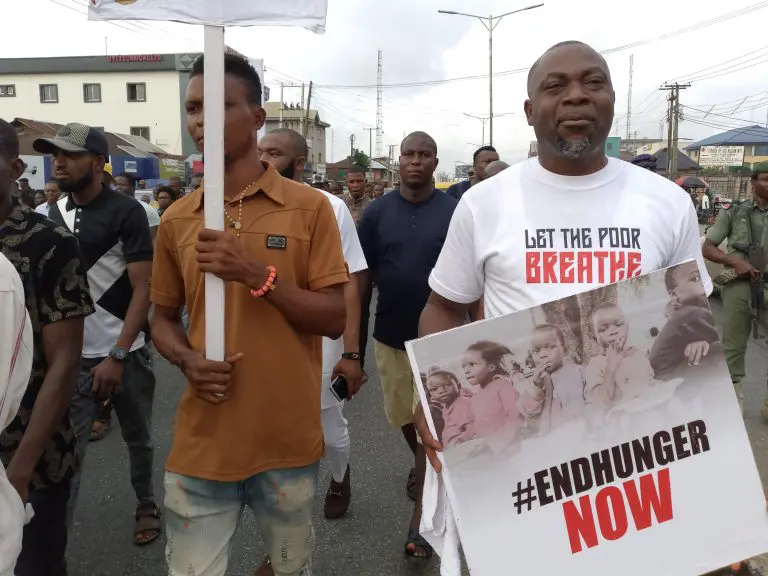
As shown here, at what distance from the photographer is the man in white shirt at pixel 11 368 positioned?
129 cm

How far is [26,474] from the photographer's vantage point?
180 cm

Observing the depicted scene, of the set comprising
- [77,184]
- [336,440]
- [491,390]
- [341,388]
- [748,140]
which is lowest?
[336,440]

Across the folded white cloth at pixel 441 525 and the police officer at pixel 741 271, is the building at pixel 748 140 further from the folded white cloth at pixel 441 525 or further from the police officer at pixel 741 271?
the folded white cloth at pixel 441 525

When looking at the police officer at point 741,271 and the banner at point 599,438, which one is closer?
the banner at point 599,438

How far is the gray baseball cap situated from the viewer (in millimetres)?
2986

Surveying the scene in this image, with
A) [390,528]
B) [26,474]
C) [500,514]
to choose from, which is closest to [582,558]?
[500,514]

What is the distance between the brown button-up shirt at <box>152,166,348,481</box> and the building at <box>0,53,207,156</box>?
45925 mm

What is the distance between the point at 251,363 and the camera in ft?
6.21

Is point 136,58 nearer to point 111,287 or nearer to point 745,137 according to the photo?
point 111,287

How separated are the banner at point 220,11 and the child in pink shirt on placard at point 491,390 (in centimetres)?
98

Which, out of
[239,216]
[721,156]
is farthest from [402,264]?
[721,156]

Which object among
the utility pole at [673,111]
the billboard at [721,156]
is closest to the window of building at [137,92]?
the utility pole at [673,111]

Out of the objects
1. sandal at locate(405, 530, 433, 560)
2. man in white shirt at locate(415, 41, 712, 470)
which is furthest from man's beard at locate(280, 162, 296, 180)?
sandal at locate(405, 530, 433, 560)

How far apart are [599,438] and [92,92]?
2088 inches
